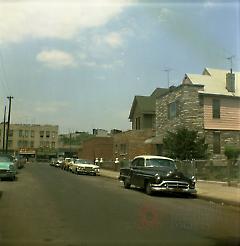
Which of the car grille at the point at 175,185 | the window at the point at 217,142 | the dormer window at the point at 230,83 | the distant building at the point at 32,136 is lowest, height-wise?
the car grille at the point at 175,185

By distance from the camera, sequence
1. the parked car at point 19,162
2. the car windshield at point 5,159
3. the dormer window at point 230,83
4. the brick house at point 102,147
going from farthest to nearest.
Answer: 1. the brick house at point 102,147
2. the dormer window at point 230,83
3. the parked car at point 19,162
4. the car windshield at point 5,159

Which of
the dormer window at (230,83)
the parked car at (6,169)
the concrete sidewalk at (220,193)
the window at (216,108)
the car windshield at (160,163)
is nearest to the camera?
the concrete sidewalk at (220,193)

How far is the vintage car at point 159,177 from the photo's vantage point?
68.3ft

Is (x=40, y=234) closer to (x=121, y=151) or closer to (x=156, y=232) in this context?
(x=156, y=232)

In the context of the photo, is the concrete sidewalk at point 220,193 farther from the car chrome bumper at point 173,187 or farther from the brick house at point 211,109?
the brick house at point 211,109

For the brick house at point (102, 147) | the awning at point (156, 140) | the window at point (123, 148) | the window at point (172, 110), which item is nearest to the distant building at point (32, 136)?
the brick house at point (102, 147)

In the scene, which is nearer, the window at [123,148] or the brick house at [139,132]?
the brick house at [139,132]

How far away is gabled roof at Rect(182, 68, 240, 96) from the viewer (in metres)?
39.5

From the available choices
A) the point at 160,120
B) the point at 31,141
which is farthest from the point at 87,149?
the point at 31,141

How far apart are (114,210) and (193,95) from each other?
25130 millimetres

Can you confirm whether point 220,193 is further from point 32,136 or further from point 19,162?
point 32,136

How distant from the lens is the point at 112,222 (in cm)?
1214

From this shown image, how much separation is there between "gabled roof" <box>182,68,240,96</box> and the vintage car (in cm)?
1661

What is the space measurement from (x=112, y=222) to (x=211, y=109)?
92.0 ft
